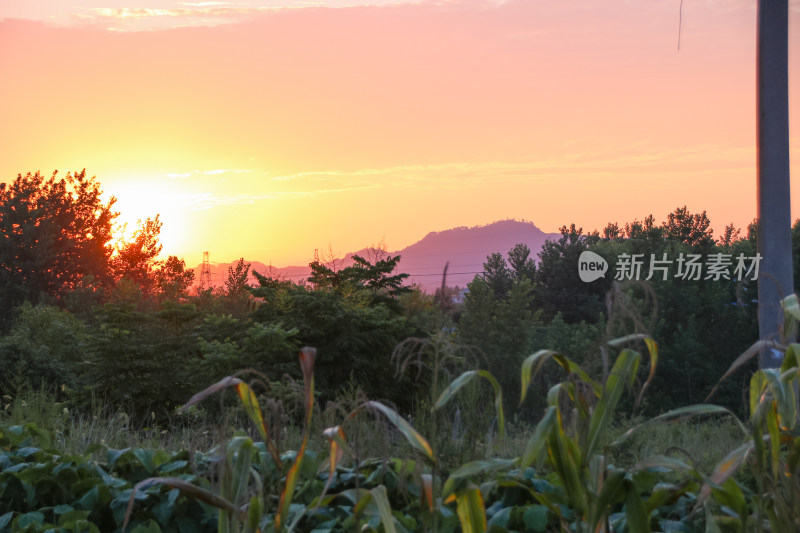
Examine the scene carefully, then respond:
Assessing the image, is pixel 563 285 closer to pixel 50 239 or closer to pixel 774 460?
pixel 50 239

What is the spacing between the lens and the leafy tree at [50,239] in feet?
105

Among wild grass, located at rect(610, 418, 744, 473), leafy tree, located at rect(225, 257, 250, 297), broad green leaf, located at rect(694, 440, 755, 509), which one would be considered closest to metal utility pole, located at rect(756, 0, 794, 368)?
wild grass, located at rect(610, 418, 744, 473)

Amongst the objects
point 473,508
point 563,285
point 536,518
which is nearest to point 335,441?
point 473,508

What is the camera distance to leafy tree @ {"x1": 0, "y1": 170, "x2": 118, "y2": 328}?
3212 centimetres

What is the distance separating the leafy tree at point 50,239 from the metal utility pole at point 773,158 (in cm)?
2924

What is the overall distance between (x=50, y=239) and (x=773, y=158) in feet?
109

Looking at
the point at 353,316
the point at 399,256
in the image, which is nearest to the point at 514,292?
the point at 399,256

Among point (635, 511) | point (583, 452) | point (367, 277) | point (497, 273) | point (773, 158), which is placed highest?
point (773, 158)

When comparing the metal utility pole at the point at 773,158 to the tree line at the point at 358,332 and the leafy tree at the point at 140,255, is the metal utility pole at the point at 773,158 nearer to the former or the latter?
the tree line at the point at 358,332

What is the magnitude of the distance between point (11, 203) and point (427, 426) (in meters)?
34.2

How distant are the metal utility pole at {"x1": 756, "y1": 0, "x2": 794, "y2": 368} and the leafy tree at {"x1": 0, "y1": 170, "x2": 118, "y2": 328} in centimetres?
2924

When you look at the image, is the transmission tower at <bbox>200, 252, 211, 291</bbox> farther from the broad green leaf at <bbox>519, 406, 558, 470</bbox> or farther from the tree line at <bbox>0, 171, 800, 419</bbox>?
the broad green leaf at <bbox>519, 406, 558, 470</bbox>

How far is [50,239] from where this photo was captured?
3309 cm

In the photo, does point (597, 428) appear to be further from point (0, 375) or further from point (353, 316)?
point (0, 375)
